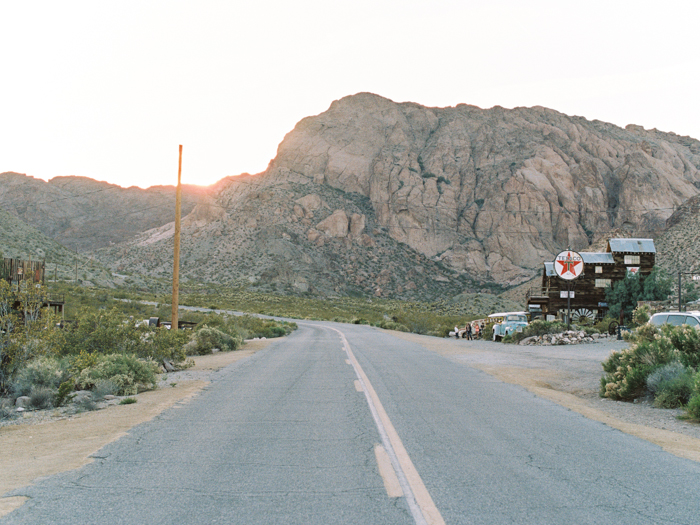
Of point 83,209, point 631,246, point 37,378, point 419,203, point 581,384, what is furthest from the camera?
point 83,209

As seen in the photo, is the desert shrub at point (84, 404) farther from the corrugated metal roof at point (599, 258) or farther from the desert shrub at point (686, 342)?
the corrugated metal roof at point (599, 258)

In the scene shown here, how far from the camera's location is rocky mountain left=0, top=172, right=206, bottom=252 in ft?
488

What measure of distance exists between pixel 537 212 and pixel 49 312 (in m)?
110

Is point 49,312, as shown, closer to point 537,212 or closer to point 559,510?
point 559,510

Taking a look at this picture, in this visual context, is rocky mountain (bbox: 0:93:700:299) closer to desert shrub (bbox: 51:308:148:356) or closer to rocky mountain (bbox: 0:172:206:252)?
rocky mountain (bbox: 0:172:206:252)

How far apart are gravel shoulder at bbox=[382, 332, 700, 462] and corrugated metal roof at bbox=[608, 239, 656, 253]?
2713 cm

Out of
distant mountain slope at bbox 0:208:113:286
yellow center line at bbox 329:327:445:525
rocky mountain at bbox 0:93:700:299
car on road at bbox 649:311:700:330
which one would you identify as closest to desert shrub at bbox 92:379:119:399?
yellow center line at bbox 329:327:445:525

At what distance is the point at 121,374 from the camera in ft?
38.4

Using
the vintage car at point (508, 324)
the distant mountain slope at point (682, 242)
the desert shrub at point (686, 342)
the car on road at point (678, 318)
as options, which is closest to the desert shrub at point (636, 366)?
the desert shrub at point (686, 342)

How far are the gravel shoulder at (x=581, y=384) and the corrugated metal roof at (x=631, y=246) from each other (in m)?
27.1

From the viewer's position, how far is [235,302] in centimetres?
6981

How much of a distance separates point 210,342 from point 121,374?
11.1 meters

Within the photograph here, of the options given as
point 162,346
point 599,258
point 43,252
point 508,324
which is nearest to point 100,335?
point 162,346

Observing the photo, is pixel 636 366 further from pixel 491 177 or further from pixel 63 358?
A: pixel 491 177
